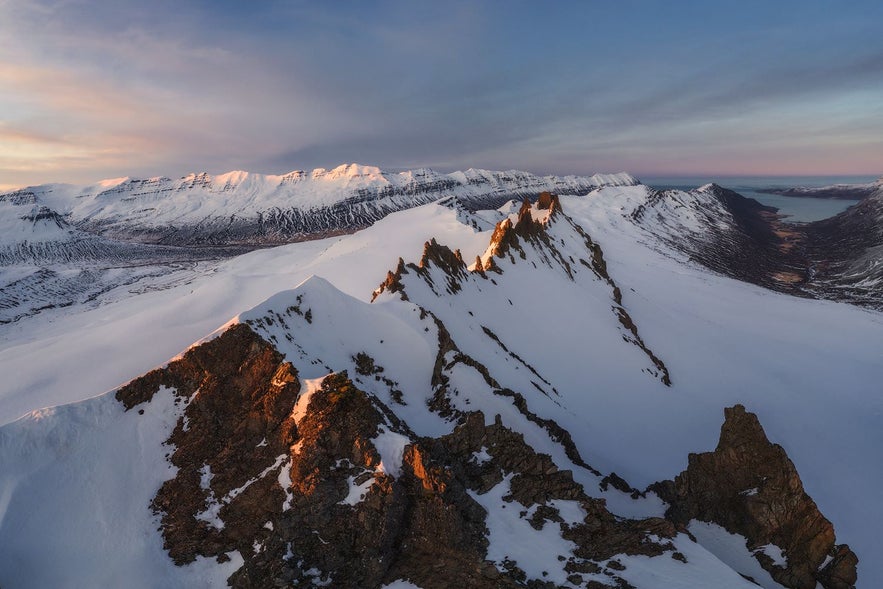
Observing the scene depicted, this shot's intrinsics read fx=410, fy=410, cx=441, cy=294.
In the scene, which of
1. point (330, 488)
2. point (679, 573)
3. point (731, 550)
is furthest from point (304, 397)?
point (731, 550)

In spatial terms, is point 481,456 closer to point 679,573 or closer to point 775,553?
point 679,573

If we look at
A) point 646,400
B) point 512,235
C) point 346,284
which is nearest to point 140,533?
point 646,400

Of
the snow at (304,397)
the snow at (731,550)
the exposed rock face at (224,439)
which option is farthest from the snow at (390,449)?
the snow at (731,550)

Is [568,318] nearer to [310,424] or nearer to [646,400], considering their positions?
[646,400]

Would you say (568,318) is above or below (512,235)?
below

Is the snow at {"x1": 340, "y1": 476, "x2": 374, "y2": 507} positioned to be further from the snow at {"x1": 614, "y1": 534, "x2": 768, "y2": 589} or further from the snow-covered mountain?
the snow at {"x1": 614, "y1": 534, "x2": 768, "y2": 589}

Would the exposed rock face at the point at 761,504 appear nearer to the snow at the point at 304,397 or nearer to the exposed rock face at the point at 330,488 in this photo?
the exposed rock face at the point at 330,488
